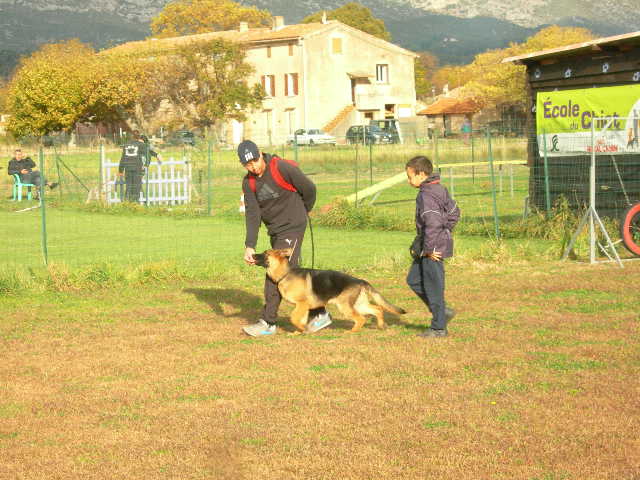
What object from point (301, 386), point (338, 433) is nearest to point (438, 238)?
point (301, 386)

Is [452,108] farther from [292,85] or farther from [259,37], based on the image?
[259,37]

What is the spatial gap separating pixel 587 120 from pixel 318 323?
31.1 feet

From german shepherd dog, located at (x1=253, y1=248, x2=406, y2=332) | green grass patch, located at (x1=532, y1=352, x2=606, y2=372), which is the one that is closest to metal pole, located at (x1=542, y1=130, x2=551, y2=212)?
german shepherd dog, located at (x1=253, y1=248, x2=406, y2=332)

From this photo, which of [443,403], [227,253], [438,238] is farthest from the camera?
[227,253]

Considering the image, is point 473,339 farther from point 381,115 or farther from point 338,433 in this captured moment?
point 381,115

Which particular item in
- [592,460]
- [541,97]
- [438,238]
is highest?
[541,97]

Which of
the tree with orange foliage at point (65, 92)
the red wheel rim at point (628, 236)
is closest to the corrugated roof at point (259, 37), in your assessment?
the tree with orange foliage at point (65, 92)

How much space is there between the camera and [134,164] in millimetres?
23578

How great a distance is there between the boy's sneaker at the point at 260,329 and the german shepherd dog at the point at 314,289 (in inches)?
11.3

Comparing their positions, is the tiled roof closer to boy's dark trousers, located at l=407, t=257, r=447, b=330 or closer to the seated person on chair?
the seated person on chair

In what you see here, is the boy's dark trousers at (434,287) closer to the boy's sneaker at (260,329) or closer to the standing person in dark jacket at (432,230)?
the standing person in dark jacket at (432,230)

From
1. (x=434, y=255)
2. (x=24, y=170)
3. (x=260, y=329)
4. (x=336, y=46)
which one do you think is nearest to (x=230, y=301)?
(x=260, y=329)

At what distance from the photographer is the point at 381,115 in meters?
74.7

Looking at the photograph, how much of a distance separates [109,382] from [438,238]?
118 inches
